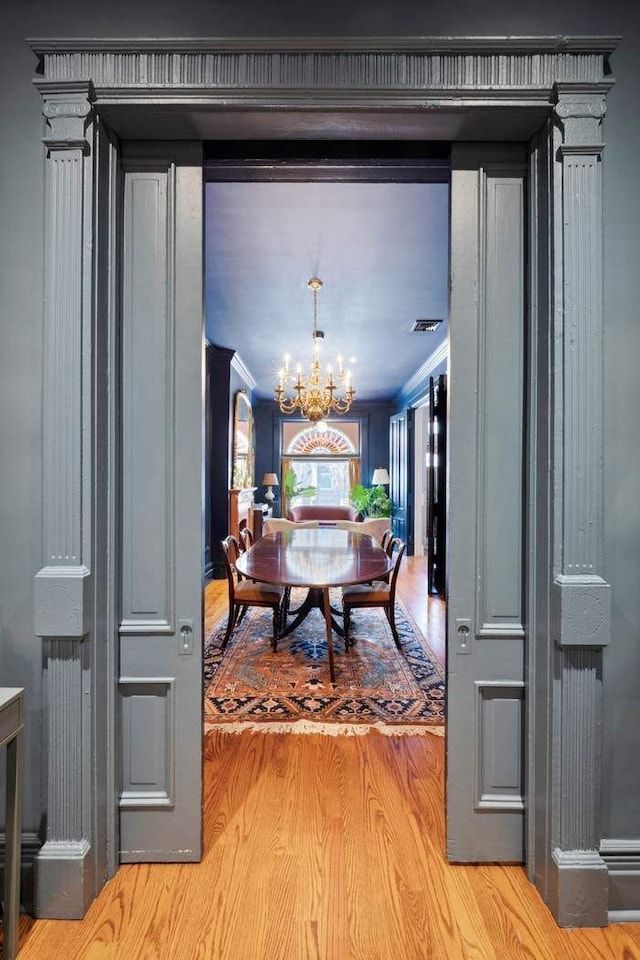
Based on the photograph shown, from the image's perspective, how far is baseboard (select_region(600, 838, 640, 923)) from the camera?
56.3 inches

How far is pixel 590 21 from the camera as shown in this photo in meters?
1.45

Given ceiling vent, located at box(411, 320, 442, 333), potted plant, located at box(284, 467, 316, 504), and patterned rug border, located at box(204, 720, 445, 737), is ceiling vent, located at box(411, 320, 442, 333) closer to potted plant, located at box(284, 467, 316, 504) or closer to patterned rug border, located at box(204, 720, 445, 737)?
patterned rug border, located at box(204, 720, 445, 737)

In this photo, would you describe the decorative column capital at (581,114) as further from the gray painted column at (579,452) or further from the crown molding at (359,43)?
the crown molding at (359,43)

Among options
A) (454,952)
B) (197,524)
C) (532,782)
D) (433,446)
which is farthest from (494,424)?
Result: (433,446)

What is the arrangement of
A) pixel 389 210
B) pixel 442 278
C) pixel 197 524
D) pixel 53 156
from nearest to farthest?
1. pixel 53 156
2. pixel 197 524
3. pixel 389 210
4. pixel 442 278

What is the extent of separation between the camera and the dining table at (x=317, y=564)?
300 centimetres


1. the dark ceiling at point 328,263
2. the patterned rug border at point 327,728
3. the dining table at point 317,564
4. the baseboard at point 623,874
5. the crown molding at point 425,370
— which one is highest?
the dark ceiling at point 328,263

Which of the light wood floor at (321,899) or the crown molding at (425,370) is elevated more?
the crown molding at (425,370)

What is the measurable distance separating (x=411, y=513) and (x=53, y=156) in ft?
25.6

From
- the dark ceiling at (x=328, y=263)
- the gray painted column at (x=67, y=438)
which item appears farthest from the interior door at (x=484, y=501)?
the gray painted column at (x=67, y=438)

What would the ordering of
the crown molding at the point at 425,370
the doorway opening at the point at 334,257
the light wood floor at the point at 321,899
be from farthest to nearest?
the crown molding at the point at 425,370 → the doorway opening at the point at 334,257 → the light wood floor at the point at 321,899

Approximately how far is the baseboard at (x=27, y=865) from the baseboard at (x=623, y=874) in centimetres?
175

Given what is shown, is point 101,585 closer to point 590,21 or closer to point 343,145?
point 343,145

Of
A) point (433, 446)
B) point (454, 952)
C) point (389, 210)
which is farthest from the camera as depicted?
point (433, 446)
